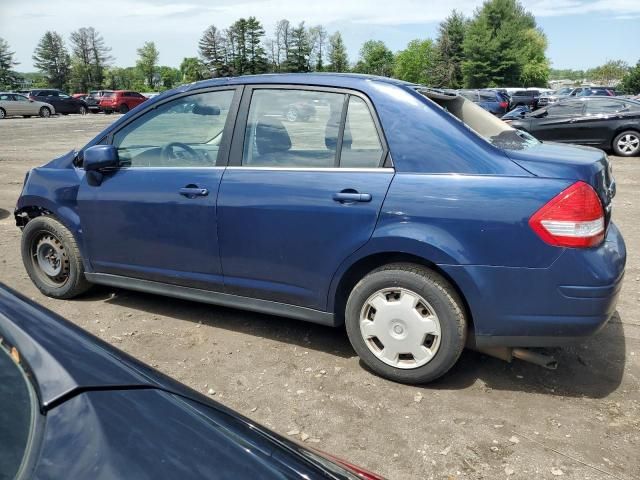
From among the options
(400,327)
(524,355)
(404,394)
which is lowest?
(404,394)

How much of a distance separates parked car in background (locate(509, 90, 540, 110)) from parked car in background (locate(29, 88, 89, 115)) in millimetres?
28224

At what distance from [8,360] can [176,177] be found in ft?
8.75

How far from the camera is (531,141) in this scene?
3.86m

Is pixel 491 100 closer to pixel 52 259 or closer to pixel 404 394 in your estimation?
pixel 52 259

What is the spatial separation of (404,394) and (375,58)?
121751 mm

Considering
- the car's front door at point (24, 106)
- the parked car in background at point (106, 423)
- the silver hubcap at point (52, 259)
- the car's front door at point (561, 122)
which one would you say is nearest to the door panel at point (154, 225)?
the silver hubcap at point (52, 259)

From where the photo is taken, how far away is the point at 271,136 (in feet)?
12.3

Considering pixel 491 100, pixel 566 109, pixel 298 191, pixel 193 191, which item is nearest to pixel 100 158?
pixel 193 191

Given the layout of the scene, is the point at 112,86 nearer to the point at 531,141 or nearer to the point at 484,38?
the point at 484,38

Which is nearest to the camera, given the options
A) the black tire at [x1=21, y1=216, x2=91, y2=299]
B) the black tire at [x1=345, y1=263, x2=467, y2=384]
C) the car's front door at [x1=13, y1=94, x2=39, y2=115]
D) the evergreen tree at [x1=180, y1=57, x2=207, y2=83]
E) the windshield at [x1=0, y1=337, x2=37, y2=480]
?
the windshield at [x1=0, y1=337, x2=37, y2=480]

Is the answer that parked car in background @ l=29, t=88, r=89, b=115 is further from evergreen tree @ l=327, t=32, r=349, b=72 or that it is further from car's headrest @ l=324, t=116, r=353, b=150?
evergreen tree @ l=327, t=32, r=349, b=72

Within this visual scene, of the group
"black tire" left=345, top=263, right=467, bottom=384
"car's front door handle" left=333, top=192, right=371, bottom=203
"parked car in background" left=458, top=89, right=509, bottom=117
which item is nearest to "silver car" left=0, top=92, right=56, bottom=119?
"parked car in background" left=458, top=89, right=509, bottom=117

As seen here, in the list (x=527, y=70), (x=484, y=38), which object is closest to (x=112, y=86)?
(x=484, y=38)

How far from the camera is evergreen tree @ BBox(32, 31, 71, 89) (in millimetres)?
96750
